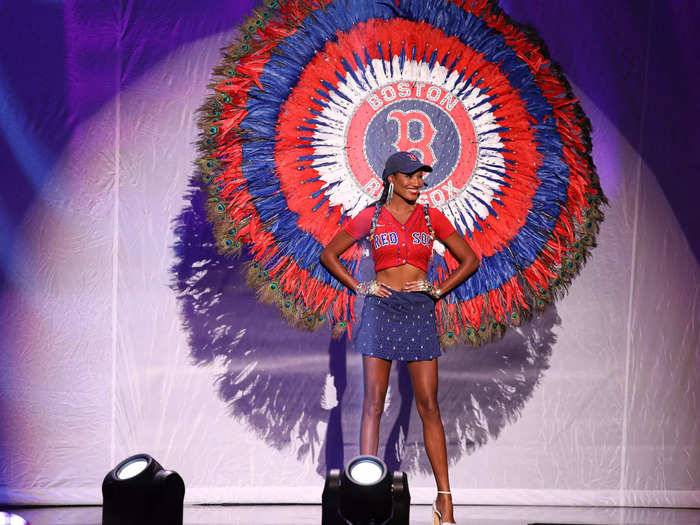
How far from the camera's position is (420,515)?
12.9 ft

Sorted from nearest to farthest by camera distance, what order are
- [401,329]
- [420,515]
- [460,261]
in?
[401,329]
[460,261]
[420,515]

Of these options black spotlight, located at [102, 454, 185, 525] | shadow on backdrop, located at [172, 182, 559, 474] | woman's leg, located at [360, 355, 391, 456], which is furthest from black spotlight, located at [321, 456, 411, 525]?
shadow on backdrop, located at [172, 182, 559, 474]

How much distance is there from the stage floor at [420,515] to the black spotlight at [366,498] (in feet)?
4.29

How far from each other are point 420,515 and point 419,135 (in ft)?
7.32

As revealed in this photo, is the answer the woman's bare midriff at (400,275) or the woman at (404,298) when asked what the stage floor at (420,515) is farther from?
the woman's bare midriff at (400,275)

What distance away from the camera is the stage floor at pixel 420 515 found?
381cm

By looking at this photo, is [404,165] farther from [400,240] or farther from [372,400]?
[372,400]

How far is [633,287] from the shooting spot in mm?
4258

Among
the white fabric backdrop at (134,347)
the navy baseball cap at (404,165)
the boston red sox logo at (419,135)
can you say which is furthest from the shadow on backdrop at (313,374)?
the navy baseball cap at (404,165)

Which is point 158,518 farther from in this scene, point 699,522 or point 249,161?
point 699,522

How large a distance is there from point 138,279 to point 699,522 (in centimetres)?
363

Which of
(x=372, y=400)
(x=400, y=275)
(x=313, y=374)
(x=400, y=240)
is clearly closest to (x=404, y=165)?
(x=400, y=240)

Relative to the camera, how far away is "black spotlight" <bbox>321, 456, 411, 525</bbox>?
2.45m

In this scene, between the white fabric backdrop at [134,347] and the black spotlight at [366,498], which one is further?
the white fabric backdrop at [134,347]
